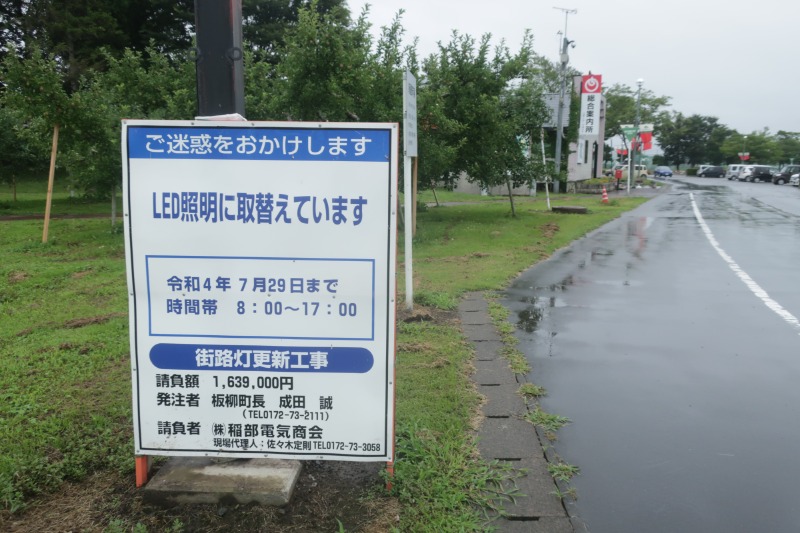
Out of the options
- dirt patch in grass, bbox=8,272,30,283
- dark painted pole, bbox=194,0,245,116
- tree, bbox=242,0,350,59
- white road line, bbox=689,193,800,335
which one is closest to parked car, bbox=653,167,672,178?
tree, bbox=242,0,350,59

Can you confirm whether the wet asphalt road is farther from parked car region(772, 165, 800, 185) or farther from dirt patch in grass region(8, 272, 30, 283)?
parked car region(772, 165, 800, 185)

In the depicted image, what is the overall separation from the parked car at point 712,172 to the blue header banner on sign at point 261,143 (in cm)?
8204

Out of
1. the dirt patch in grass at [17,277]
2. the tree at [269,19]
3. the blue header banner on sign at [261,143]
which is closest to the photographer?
the blue header banner on sign at [261,143]

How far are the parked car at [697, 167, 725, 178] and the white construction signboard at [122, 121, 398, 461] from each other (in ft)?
269

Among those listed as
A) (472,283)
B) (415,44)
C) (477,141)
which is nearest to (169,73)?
(415,44)

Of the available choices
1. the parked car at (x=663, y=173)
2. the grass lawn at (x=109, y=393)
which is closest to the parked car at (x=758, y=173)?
the parked car at (x=663, y=173)

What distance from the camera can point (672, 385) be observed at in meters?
5.00

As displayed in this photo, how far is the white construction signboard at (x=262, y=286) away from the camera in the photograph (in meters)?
3.03

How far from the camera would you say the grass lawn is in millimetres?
3273

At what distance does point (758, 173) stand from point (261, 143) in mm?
66916

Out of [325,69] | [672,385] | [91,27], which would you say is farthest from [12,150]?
[672,385]

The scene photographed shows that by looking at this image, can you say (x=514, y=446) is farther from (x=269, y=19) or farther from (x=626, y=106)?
(x=626, y=106)

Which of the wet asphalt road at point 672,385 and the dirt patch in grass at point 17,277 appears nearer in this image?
the wet asphalt road at point 672,385

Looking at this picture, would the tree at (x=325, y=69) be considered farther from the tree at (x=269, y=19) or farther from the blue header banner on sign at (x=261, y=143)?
the tree at (x=269, y=19)
